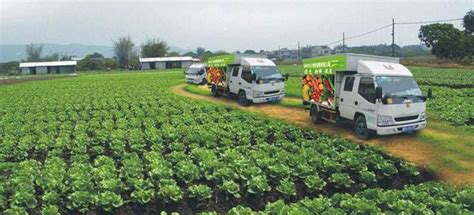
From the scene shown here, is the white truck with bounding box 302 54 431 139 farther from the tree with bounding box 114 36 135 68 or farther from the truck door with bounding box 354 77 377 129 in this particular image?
the tree with bounding box 114 36 135 68

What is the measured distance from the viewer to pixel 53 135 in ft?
54.6

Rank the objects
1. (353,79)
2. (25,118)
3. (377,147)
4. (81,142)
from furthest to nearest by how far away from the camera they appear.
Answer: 1. (25,118)
2. (353,79)
3. (81,142)
4. (377,147)

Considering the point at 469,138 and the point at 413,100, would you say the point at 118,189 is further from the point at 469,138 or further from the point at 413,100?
the point at 469,138

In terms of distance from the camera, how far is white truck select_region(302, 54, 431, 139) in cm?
1419

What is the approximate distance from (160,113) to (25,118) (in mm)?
6491

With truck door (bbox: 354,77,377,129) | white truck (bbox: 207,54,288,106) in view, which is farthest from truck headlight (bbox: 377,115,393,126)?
white truck (bbox: 207,54,288,106)

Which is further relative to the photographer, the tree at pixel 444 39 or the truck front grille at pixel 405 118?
the tree at pixel 444 39

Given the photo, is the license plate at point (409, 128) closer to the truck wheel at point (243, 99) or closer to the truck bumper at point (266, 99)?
the truck bumper at point (266, 99)

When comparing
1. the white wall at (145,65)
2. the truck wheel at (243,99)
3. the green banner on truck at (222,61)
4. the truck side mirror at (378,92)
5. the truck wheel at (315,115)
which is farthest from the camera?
the white wall at (145,65)

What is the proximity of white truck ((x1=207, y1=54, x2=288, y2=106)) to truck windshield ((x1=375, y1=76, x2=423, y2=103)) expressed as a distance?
9.57 metres

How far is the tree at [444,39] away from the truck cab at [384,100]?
178 ft

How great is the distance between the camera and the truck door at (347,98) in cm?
1577

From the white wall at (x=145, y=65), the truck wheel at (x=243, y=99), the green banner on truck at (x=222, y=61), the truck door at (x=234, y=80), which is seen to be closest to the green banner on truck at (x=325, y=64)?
the truck wheel at (x=243, y=99)

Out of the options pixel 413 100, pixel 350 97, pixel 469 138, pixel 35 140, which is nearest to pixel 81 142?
pixel 35 140
